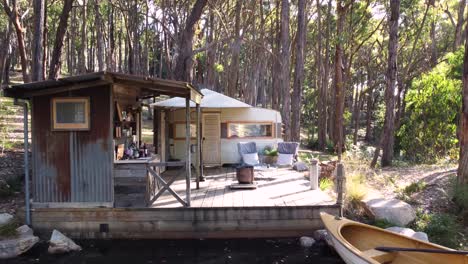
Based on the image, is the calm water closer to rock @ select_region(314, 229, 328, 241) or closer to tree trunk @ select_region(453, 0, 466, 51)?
rock @ select_region(314, 229, 328, 241)

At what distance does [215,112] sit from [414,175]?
6330 mm

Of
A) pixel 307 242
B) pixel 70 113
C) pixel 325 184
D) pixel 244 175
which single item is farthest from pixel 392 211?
pixel 70 113

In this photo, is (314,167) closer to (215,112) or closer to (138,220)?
(138,220)

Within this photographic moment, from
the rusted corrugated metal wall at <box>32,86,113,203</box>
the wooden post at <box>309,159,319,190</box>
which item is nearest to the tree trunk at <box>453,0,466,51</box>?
the wooden post at <box>309,159,319,190</box>

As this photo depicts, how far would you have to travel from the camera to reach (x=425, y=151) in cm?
1764

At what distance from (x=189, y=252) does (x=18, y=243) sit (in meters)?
2.96

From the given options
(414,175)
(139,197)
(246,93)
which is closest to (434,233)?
(414,175)

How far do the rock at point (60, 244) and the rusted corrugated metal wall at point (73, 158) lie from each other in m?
0.76

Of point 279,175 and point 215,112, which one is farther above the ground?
point 215,112

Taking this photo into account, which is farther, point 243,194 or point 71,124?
point 243,194

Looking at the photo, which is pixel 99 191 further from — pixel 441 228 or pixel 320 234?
pixel 441 228

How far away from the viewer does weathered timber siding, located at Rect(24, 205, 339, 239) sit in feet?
27.7

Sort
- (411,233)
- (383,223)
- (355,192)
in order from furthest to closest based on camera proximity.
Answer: (355,192)
(383,223)
(411,233)

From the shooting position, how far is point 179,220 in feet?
27.8
